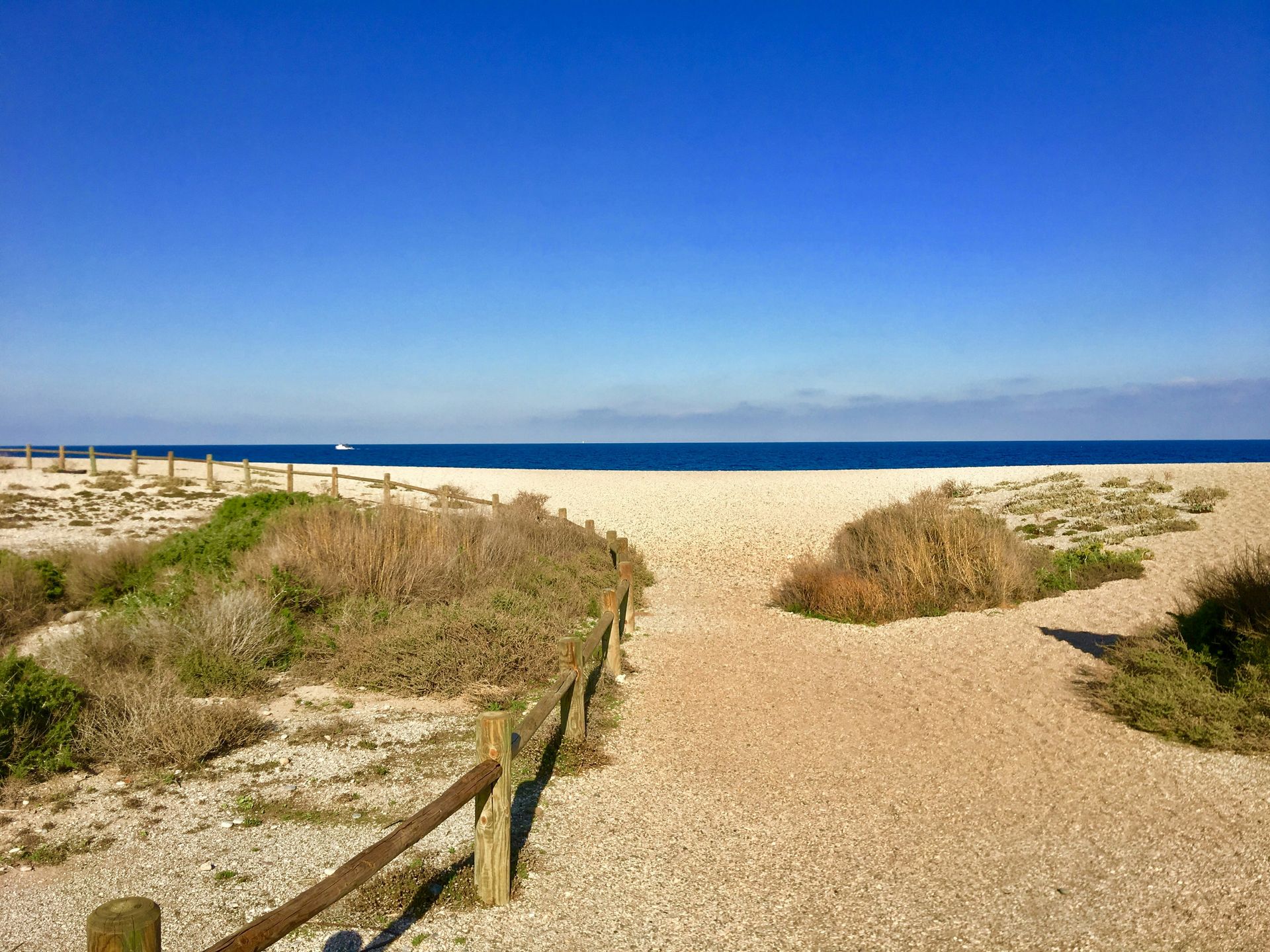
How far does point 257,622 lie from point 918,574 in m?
8.97

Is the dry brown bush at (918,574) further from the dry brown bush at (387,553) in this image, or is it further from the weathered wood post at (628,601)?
the dry brown bush at (387,553)

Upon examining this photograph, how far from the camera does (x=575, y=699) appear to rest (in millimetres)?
6605

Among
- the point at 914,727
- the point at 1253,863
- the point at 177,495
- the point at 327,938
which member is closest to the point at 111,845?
the point at 327,938

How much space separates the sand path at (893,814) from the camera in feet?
13.6

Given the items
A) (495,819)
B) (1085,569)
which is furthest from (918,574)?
(495,819)

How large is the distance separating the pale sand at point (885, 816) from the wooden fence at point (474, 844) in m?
0.37

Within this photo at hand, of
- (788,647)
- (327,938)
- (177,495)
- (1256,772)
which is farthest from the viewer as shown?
(177,495)

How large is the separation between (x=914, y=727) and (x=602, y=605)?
3279mm

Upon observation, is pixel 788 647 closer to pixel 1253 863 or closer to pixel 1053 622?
pixel 1053 622

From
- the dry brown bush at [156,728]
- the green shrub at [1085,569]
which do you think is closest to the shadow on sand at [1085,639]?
the green shrub at [1085,569]

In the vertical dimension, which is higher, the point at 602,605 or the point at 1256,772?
the point at 602,605

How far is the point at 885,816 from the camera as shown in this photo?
18.0 feet

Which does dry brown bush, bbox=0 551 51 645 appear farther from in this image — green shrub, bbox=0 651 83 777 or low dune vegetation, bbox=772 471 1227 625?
low dune vegetation, bbox=772 471 1227 625

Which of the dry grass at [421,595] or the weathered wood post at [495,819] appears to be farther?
the dry grass at [421,595]
